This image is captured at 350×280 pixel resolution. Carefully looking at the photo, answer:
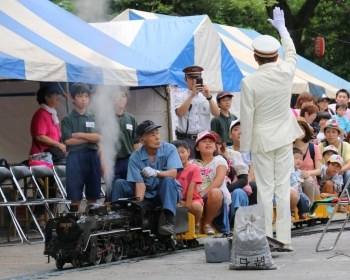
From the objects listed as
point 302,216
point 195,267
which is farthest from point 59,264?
point 302,216

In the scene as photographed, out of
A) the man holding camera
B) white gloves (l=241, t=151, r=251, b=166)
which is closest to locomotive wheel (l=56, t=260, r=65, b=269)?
the man holding camera

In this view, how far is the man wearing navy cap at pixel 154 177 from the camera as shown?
1101 centimetres

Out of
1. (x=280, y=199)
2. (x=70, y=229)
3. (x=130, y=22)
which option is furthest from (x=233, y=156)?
(x=130, y=22)

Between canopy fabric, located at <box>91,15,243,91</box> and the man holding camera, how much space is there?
2.49 meters

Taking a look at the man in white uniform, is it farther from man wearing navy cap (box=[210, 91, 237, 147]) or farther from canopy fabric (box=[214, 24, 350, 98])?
canopy fabric (box=[214, 24, 350, 98])

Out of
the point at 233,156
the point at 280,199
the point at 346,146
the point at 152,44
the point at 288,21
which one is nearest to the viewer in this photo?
the point at 280,199

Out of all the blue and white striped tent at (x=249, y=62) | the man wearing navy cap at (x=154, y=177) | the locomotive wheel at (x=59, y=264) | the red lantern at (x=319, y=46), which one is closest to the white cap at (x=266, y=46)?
the man wearing navy cap at (x=154, y=177)

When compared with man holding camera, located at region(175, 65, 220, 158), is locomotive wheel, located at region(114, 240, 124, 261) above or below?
below

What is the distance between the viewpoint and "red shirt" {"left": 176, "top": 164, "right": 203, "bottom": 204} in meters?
11.8

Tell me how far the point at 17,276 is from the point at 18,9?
6077 mm

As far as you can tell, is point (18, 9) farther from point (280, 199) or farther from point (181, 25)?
point (280, 199)

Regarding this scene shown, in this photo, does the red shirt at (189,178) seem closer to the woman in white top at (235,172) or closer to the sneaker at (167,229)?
the woman in white top at (235,172)

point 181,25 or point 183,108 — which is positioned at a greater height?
point 181,25

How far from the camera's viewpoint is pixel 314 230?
547 inches
